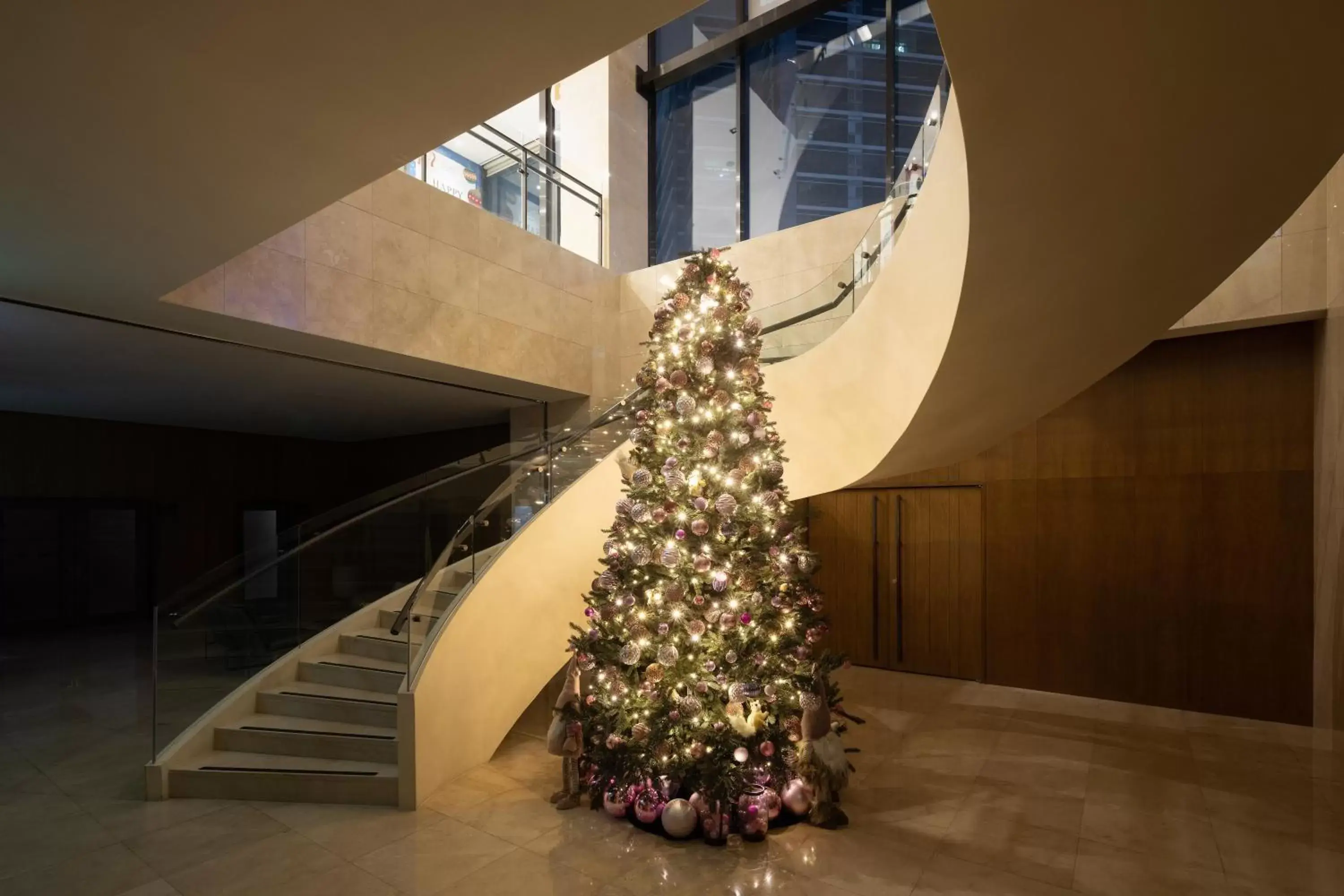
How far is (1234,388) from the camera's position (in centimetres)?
648

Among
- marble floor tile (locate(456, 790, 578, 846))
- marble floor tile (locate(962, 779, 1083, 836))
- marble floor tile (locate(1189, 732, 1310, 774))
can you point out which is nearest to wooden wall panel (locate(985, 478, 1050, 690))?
marble floor tile (locate(1189, 732, 1310, 774))

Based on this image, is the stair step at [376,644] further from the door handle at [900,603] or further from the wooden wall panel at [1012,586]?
the wooden wall panel at [1012,586]

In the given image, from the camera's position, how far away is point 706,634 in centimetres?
421

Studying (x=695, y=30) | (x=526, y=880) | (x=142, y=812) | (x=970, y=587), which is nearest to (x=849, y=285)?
(x=970, y=587)

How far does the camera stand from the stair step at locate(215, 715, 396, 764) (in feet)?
15.8

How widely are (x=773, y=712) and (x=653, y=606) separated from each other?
3.09ft

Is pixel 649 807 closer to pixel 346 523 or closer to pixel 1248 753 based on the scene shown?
pixel 346 523

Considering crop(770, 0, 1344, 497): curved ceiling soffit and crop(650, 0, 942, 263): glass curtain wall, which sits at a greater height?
crop(650, 0, 942, 263): glass curtain wall

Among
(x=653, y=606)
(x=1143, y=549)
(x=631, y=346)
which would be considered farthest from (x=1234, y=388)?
(x=631, y=346)

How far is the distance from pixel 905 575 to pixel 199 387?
8444 mm

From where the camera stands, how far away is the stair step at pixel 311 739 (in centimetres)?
481

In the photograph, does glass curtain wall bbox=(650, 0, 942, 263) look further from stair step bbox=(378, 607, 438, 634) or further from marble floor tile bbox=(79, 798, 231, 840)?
marble floor tile bbox=(79, 798, 231, 840)

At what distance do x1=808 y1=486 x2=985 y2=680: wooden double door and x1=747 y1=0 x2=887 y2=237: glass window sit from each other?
144 inches

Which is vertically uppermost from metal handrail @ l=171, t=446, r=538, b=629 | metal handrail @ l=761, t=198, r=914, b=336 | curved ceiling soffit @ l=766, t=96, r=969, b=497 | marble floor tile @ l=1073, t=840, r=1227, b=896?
metal handrail @ l=761, t=198, r=914, b=336
